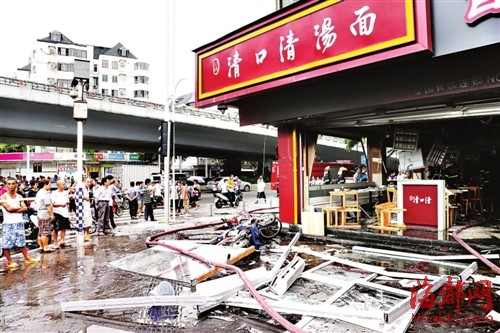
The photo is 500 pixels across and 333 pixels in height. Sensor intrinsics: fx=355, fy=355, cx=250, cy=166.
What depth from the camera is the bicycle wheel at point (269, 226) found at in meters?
9.10

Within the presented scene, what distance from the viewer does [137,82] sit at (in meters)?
66.7

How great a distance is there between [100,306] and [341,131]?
982 centimetres

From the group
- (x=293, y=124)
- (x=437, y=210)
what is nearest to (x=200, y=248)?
(x=293, y=124)

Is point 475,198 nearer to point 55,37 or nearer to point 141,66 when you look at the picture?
point 141,66

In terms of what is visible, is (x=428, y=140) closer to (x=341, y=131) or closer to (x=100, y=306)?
(x=341, y=131)

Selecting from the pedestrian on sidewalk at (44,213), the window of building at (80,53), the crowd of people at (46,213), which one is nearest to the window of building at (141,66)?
the window of building at (80,53)

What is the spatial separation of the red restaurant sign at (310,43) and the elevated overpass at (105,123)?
3650 mm

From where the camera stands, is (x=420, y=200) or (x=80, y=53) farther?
(x=80, y=53)

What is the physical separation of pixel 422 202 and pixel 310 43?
4755 millimetres

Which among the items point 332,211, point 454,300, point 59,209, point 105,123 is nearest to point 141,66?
point 105,123

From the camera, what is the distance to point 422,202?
8633 millimetres

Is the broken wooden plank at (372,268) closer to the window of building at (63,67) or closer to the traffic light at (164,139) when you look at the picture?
the traffic light at (164,139)

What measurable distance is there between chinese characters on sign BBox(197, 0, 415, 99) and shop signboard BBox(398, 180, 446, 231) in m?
4.03

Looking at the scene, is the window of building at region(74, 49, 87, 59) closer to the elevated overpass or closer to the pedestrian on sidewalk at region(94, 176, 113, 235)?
the elevated overpass
